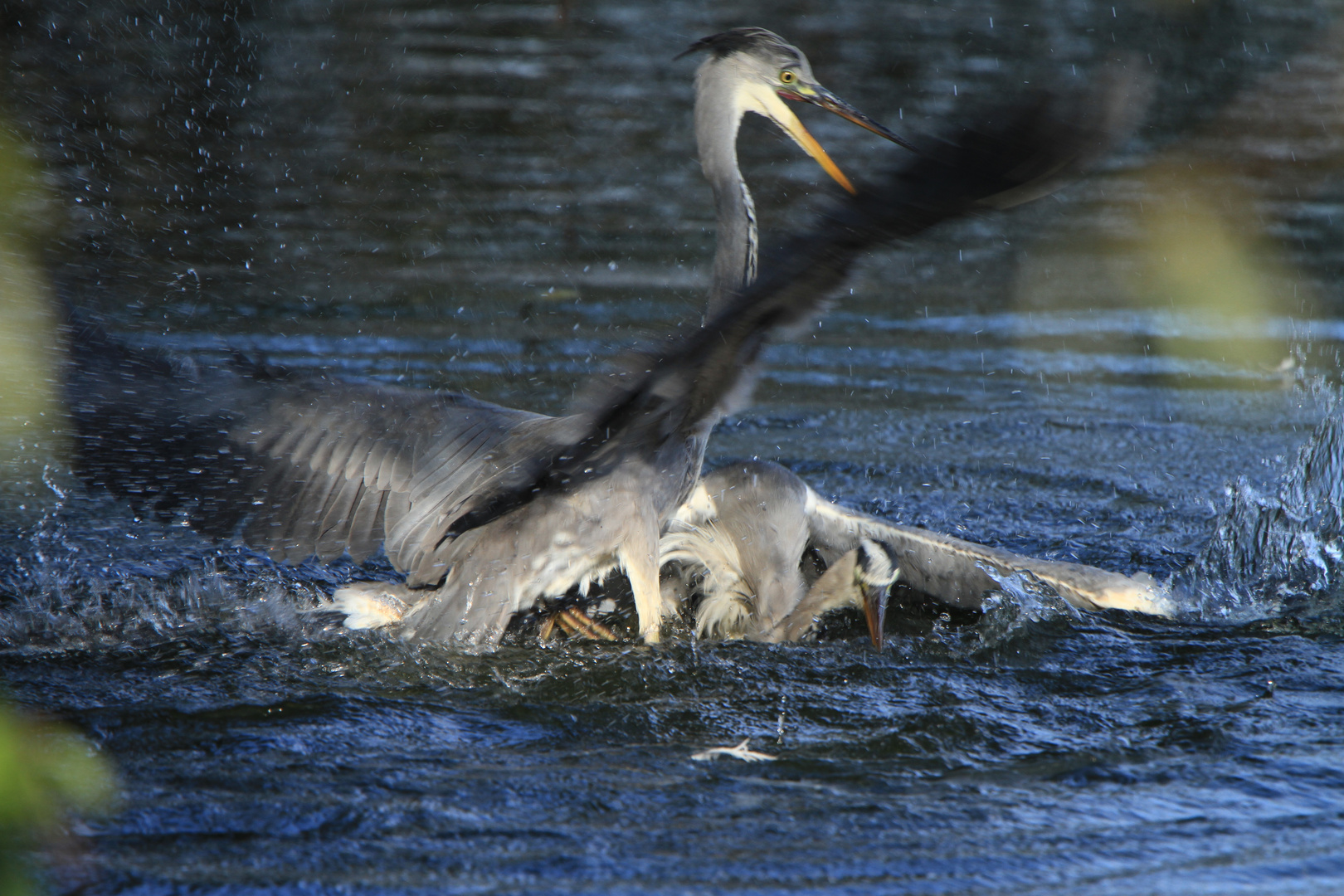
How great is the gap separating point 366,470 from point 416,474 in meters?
0.17

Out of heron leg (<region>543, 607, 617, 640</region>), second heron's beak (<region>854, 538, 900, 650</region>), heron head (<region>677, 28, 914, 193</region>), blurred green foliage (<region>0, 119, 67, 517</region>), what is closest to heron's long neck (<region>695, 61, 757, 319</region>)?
heron head (<region>677, 28, 914, 193</region>)

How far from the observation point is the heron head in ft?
15.1

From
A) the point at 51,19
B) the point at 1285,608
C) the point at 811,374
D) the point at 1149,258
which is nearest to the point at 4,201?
the point at 1285,608

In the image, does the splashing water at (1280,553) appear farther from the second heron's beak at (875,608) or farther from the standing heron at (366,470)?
the standing heron at (366,470)

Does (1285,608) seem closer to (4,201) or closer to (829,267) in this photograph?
(829,267)

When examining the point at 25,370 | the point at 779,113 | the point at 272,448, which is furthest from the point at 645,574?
the point at 25,370

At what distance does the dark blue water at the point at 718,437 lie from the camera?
9.47 ft

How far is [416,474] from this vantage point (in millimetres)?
4102

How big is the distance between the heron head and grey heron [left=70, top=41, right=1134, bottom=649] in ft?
1.94

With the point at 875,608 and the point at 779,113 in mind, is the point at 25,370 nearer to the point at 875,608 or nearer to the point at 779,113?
the point at 875,608

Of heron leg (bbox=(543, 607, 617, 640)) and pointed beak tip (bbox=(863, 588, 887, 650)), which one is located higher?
pointed beak tip (bbox=(863, 588, 887, 650))

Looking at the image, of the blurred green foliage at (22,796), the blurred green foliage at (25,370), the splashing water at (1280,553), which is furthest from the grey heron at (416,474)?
the blurred green foliage at (22,796)

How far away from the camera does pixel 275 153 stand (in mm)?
8406

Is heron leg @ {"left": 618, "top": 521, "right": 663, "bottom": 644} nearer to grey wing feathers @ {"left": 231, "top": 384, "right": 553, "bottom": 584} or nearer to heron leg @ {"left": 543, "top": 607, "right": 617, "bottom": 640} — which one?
heron leg @ {"left": 543, "top": 607, "right": 617, "bottom": 640}
